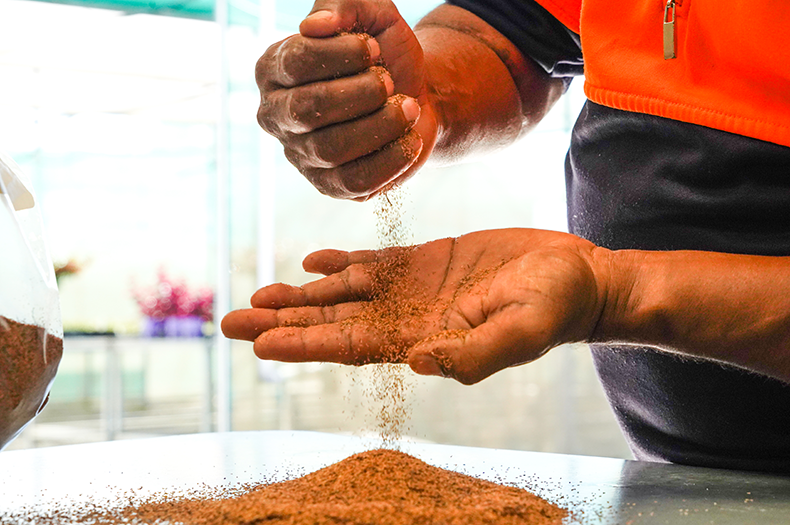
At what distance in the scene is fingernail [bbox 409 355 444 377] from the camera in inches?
27.2

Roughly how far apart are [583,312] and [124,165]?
14.7 ft

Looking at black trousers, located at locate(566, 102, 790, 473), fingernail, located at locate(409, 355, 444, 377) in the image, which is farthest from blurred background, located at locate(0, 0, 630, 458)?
fingernail, located at locate(409, 355, 444, 377)

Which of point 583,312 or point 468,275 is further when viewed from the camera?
point 468,275

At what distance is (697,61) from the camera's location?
93 centimetres

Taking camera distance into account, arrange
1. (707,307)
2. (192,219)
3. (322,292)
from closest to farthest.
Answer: (707,307)
(322,292)
(192,219)

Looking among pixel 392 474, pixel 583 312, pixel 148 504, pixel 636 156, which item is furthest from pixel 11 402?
pixel 636 156

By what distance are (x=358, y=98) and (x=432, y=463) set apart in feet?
1.90

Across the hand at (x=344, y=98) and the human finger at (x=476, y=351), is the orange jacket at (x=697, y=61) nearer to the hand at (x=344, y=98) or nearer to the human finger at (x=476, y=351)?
the hand at (x=344, y=98)

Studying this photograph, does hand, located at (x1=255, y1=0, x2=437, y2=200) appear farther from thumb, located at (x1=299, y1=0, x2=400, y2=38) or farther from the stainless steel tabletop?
the stainless steel tabletop

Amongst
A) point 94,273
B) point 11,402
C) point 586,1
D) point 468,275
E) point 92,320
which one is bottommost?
point 92,320

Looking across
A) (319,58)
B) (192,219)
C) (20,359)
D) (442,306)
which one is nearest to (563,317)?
(442,306)

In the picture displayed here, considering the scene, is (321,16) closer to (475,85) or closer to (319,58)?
(319,58)

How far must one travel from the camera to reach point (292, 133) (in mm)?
968

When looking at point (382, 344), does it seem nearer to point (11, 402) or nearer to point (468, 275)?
point (468, 275)
